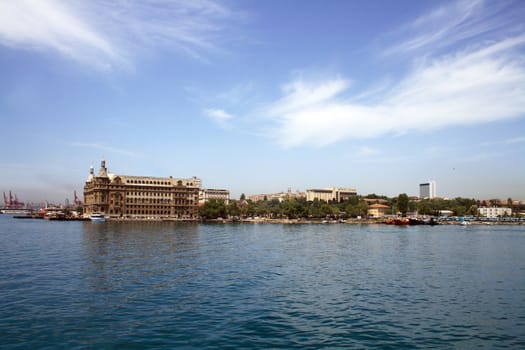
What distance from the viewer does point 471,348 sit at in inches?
707

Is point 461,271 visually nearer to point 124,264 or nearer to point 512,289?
point 512,289

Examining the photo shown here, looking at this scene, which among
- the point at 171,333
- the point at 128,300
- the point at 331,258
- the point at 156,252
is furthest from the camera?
the point at 156,252

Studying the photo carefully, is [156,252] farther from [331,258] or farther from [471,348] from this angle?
[471,348]

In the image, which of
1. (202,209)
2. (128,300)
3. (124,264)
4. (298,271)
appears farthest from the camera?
(202,209)

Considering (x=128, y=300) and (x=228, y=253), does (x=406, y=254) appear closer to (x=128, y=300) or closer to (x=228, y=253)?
(x=228, y=253)

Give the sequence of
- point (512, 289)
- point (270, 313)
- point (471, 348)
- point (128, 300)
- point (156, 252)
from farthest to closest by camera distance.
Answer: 1. point (156, 252)
2. point (512, 289)
3. point (128, 300)
4. point (270, 313)
5. point (471, 348)

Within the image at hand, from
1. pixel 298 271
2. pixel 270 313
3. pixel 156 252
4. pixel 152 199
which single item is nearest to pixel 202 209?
pixel 152 199

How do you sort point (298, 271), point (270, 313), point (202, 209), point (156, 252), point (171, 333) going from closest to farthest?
1. point (171, 333)
2. point (270, 313)
3. point (298, 271)
4. point (156, 252)
5. point (202, 209)

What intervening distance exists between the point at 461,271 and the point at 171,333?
95.9 feet

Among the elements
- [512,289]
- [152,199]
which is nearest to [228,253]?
[512,289]

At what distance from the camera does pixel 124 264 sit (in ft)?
131

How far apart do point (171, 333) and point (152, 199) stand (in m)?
187

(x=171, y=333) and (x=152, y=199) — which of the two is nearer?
(x=171, y=333)

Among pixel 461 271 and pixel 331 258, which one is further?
pixel 331 258
